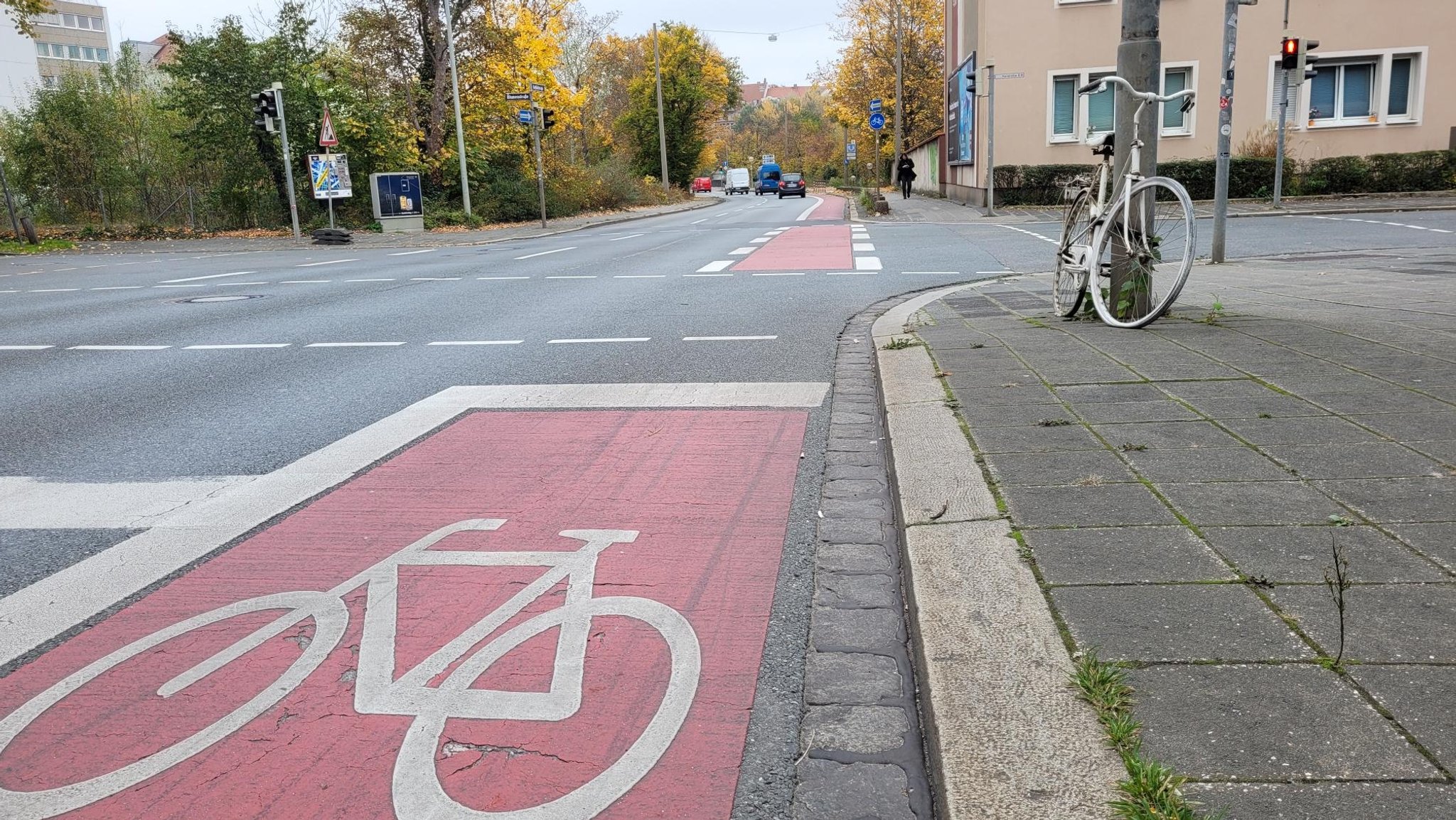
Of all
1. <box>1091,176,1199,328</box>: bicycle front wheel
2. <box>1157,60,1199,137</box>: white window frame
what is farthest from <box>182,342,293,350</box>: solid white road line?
<box>1157,60,1199,137</box>: white window frame

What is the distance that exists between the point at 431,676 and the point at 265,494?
2274mm

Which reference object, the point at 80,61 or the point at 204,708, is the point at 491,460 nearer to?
the point at 204,708

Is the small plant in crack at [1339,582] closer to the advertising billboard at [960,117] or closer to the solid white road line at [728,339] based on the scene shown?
the solid white road line at [728,339]

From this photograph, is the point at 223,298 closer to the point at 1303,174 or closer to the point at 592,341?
the point at 592,341

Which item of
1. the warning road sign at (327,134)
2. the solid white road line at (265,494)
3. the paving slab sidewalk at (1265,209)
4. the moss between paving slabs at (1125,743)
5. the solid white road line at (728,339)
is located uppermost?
the warning road sign at (327,134)

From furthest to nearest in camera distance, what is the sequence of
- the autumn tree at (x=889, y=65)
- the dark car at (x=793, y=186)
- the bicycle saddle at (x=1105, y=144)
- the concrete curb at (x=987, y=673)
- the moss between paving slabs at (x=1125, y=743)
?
the dark car at (x=793, y=186) < the autumn tree at (x=889, y=65) < the bicycle saddle at (x=1105, y=144) < the concrete curb at (x=987, y=673) < the moss between paving slabs at (x=1125, y=743)

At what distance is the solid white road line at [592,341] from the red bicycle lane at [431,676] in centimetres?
440

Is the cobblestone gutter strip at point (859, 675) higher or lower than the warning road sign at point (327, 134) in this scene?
lower

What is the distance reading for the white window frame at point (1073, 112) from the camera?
31.8m

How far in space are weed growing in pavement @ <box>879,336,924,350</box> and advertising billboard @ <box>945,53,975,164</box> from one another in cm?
2431

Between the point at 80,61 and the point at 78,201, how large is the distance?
86.5 meters

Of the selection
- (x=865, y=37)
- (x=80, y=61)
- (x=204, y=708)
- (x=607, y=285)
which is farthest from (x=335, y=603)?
(x=80, y=61)

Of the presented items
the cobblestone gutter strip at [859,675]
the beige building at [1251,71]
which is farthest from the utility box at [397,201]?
the cobblestone gutter strip at [859,675]

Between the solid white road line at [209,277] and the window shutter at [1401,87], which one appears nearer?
the solid white road line at [209,277]
